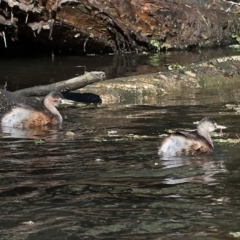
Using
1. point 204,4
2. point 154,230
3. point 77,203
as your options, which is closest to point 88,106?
point 77,203

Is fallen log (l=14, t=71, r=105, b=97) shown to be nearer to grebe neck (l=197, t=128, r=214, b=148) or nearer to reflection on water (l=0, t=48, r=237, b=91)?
reflection on water (l=0, t=48, r=237, b=91)

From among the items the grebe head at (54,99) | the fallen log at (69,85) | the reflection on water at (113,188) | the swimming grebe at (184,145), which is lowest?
the reflection on water at (113,188)

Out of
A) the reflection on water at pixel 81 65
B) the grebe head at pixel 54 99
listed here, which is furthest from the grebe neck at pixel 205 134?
the reflection on water at pixel 81 65

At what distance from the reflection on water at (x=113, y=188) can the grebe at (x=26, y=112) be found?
Answer: 791 millimetres

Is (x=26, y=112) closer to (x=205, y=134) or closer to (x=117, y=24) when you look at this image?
(x=205, y=134)

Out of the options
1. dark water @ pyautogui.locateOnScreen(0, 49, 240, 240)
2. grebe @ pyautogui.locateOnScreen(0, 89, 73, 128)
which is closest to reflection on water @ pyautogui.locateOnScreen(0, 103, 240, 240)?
dark water @ pyautogui.locateOnScreen(0, 49, 240, 240)

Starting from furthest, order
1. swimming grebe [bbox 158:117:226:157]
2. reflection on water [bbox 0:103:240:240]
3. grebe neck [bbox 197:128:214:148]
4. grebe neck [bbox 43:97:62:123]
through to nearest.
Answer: grebe neck [bbox 43:97:62:123] < grebe neck [bbox 197:128:214:148] < swimming grebe [bbox 158:117:226:157] < reflection on water [bbox 0:103:240:240]

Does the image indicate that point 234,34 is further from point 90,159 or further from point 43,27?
point 90,159

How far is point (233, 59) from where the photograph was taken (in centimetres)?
1902

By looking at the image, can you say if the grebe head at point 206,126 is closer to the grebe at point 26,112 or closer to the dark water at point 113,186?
the dark water at point 113,186

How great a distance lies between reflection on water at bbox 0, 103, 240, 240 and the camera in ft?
21.6

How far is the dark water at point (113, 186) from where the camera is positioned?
6.59 meters

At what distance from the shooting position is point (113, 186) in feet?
26.3

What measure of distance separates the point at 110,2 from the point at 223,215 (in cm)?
1709
